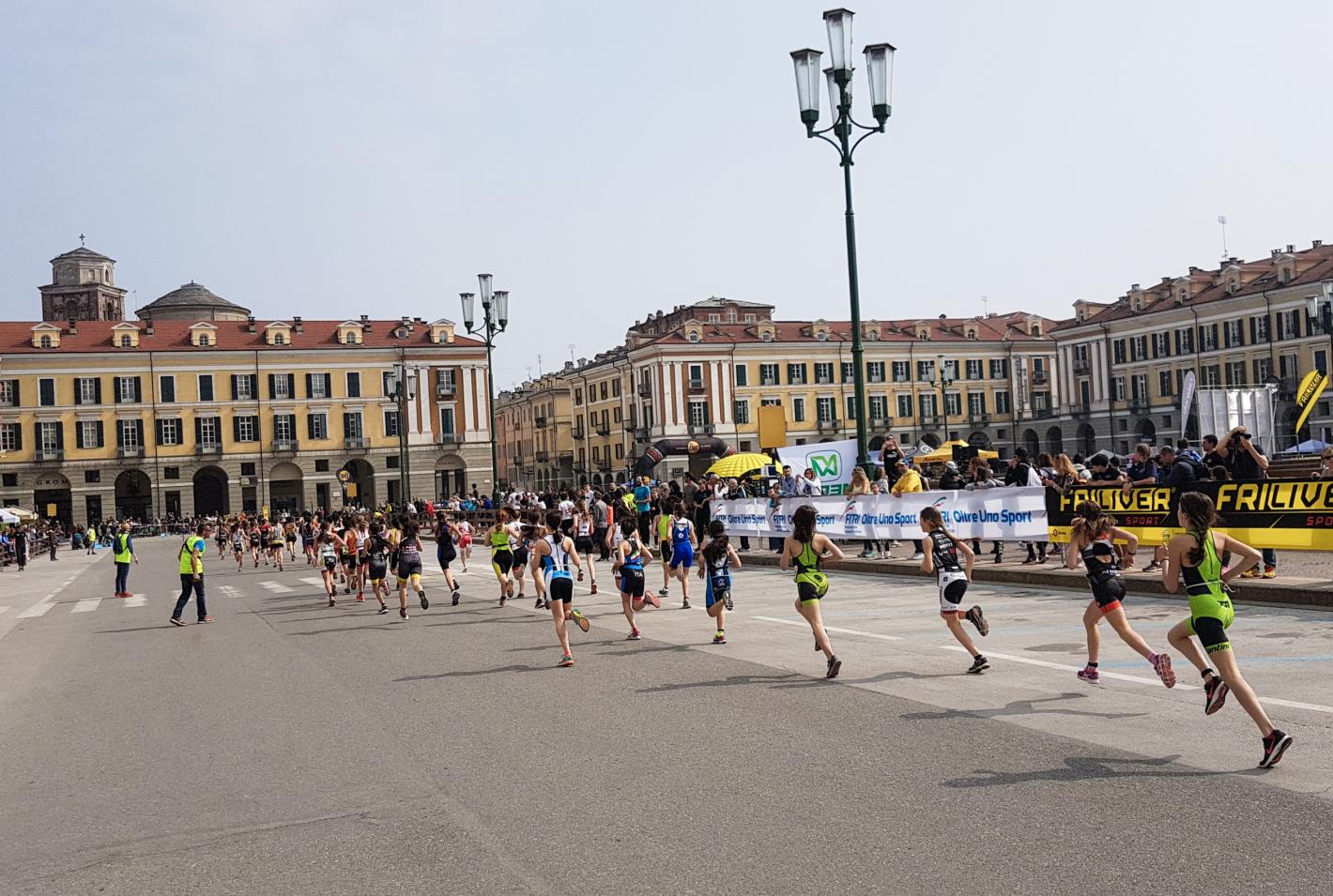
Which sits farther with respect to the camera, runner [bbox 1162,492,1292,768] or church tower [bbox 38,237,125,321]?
church tower [bbox 38,237,125,321]

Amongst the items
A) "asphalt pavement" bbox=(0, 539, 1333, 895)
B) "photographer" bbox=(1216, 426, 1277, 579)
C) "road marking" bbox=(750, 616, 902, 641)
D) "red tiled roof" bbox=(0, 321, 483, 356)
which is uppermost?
"red tiled roof" bbox=(0, 321, 483, 356)

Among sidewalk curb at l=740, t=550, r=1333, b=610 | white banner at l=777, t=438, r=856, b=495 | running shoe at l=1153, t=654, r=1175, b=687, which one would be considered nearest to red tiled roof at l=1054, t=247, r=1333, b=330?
white banner at l=777, t=438, r=856, b=495

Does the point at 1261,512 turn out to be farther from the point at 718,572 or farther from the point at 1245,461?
the point at 718,572

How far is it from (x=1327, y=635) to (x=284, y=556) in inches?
1593

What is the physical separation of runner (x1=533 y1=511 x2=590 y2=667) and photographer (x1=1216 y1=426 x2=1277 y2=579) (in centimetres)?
865

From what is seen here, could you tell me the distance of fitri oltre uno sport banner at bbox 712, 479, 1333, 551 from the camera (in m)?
15.8

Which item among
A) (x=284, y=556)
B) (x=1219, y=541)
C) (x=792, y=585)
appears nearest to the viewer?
(x=1219, y=541)

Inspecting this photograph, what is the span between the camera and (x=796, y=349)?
10050cm

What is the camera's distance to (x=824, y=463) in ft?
97.8

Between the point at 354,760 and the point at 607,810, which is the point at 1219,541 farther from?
the point at 354,760

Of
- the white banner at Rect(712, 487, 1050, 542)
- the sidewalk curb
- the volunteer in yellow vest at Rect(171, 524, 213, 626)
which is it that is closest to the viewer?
the sidewalk curb

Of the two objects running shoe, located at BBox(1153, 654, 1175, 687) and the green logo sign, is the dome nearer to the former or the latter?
the green logo sign

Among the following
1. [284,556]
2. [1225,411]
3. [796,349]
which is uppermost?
[796,349]

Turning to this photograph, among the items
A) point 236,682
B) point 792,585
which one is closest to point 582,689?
point 236,682
